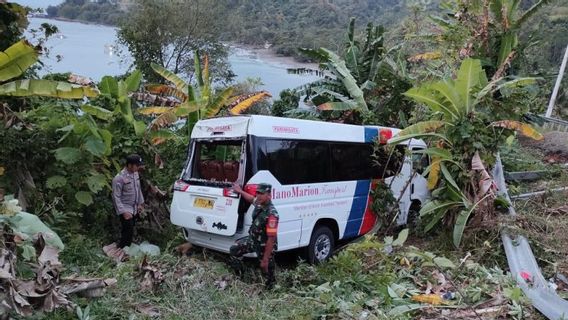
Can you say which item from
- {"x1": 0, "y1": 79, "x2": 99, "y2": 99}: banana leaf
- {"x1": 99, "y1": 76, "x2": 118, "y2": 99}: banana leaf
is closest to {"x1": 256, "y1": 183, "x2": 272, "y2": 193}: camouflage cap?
{"x1": 0, "y1": 79, "x2": 99, "y2": 99}: banana leaf

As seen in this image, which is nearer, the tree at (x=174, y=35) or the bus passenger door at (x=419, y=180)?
the bus passenger door at (x=419, y=180)

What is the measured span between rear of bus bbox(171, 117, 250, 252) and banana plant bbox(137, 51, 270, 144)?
1.42 meters

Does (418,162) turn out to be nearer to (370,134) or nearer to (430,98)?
(370,134)

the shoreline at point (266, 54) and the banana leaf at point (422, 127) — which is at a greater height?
the shoreline at point (266, 54)

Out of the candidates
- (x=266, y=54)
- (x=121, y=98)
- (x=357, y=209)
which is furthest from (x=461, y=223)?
(x=266, y=54)

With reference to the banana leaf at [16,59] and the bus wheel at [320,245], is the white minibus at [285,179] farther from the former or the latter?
the banana leaf at [16,59]

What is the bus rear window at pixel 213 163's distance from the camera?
7.61 m

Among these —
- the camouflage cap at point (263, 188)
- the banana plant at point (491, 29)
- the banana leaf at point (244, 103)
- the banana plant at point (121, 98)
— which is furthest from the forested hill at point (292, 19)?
the camouflage cap at point (263, 188)

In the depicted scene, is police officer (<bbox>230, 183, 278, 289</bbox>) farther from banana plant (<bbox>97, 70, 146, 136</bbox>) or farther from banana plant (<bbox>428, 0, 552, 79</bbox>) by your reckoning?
banana plant (<bbox>428, 0, 552, 79</bbox>)

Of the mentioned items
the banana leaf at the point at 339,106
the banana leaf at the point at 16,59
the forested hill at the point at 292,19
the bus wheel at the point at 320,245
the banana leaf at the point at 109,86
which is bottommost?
the bus wheel at the point at 320,245

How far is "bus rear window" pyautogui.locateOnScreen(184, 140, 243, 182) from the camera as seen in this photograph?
Answer: 25.0 ft

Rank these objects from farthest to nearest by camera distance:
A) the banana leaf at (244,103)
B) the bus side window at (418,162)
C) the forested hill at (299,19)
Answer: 1. the forested hill at (299,19)
2. the banana leaf at (244,103)
3. the bus side window at (418,162)

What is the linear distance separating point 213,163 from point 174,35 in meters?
15.4

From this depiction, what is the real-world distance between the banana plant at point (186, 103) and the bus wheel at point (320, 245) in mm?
3219
